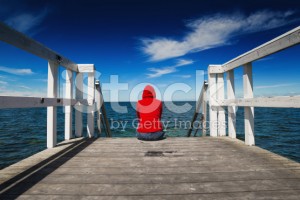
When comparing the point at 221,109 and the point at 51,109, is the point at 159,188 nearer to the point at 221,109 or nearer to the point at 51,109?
the point at 51,109

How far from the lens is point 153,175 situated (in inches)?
103

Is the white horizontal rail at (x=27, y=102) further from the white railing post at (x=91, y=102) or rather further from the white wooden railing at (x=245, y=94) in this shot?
the white wooden railing at (x=245, y=94)

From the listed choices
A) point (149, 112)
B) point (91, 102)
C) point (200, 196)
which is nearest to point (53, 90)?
point (91, 102)

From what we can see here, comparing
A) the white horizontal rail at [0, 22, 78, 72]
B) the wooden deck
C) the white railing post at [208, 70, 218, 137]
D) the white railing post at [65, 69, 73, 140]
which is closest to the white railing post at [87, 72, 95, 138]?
the white railing post at [65, 69, 73, 140]

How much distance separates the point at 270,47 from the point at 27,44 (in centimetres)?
394

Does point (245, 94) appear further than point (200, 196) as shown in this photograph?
Yes

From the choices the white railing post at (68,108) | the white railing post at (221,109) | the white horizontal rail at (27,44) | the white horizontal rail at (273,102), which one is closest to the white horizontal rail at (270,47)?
the white horizontal rail at (273,102)

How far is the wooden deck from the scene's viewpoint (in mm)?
2066

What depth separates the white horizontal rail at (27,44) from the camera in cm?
237

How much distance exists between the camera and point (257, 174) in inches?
103

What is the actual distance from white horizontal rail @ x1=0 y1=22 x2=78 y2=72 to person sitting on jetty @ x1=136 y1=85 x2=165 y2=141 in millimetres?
2159

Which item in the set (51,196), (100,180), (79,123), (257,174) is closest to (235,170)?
(257,174)

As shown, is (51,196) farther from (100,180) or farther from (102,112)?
(102,112)

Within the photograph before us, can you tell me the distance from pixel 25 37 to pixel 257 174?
3.90 metres
